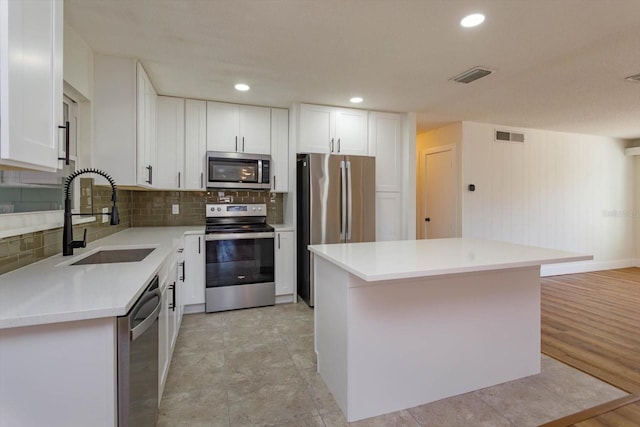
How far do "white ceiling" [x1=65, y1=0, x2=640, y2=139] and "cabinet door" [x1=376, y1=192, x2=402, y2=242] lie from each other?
3.82ft

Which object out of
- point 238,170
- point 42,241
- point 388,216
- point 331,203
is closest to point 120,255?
point 42,241

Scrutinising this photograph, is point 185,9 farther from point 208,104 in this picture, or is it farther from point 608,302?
point 608,302

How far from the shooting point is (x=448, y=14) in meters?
1.95

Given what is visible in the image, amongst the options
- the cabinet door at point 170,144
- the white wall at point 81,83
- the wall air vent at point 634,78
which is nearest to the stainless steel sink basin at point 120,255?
the white wall at point 81,83

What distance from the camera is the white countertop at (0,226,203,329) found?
1045 mm

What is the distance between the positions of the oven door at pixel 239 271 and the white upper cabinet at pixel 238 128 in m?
1.05

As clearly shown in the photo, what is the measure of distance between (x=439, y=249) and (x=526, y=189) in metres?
3.90

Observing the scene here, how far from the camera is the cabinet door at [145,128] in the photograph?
8.72 feet

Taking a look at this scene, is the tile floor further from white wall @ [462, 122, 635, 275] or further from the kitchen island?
white wall @ [462, 122, 635, 275]

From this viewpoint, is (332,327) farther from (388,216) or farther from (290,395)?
(388,216)

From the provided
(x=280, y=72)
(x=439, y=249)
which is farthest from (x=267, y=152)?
(x=439, y=249)

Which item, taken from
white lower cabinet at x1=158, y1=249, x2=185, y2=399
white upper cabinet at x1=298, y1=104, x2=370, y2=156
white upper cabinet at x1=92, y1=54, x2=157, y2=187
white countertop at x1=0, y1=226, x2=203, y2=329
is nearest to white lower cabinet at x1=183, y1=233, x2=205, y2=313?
Result: white lower cabinet at x1=158, y1=249, x2=185, y2=399

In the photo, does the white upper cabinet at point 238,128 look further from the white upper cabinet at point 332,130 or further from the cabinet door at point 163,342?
the cabinet door at point 163,342

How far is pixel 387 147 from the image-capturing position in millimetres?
4070
